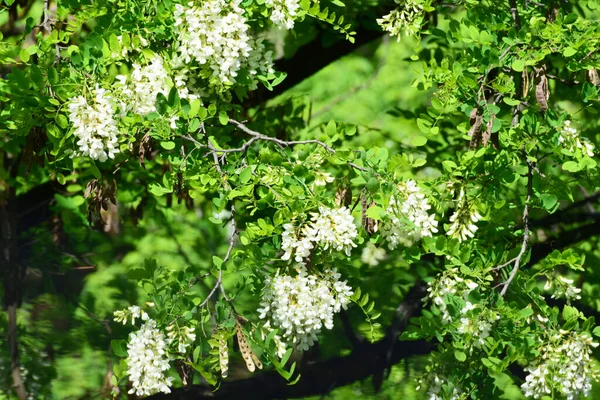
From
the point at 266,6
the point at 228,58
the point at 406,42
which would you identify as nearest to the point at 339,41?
the point at 406,42

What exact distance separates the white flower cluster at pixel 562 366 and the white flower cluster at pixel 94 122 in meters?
Answer: 1.44

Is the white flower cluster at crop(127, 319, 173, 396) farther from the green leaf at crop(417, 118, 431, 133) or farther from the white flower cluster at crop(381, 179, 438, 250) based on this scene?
the green leaf at crop(417, 118, 431, 133)

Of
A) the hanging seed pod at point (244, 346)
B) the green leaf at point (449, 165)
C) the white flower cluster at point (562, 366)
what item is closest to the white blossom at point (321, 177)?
the green leaf at point (449, 165)

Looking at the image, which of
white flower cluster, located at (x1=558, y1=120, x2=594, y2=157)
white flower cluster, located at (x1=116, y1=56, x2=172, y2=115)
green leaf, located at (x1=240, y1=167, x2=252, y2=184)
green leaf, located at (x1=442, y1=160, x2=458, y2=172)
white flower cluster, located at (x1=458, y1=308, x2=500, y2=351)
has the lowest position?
white flower cluster, located at (x1=458, y1=308, x2=500, y2=351)

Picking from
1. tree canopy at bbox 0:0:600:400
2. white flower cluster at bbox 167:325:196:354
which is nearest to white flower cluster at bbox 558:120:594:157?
tree canopy at bbox 0:0:600:400

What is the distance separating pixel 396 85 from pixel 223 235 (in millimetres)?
922

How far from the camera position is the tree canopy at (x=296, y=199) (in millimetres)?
2438

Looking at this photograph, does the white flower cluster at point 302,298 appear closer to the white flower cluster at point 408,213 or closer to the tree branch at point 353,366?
the white flower cluster at point 408,213

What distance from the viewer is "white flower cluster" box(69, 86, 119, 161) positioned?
2324 millimetres

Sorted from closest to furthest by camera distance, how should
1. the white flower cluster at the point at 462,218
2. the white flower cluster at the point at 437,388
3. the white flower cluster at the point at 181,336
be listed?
the white flower cluster at the point at 181,336
the white flower cluster at the point at 462,218
the white flower cluster at the point at 437,388

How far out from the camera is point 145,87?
245 cm

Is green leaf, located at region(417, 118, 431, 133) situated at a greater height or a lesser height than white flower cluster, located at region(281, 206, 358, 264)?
greater

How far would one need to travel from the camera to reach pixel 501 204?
2.62 metres

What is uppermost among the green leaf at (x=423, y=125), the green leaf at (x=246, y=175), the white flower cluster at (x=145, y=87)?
the white flower cluster at (x=145, y=87)
